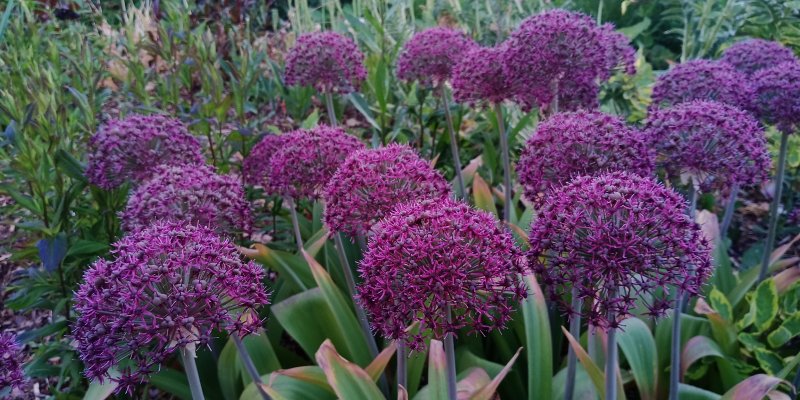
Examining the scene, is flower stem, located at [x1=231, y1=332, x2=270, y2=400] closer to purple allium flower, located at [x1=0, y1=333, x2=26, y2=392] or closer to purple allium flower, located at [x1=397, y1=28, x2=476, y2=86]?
purple allium flower, located at [x1=0, y1=333, x2=26, y2=392]

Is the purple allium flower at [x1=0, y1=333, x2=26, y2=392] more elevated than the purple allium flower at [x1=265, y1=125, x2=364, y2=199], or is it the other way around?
the purple allium flower at [x1=265, y1=125, x2=364, y2=199]

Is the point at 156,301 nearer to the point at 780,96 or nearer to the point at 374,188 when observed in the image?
the point at 374,188

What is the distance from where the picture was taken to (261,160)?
3.77 m

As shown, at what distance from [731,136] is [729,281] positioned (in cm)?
173

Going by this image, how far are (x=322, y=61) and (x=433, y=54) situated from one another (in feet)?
2.55

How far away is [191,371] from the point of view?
6.64 feet

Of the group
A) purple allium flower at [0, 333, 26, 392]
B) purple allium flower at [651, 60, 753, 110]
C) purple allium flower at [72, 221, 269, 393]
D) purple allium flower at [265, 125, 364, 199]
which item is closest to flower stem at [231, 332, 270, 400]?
purple allium flower at [72, 221, 269, 393]

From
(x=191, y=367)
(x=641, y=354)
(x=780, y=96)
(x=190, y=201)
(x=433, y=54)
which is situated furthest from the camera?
(x=433, y=54)

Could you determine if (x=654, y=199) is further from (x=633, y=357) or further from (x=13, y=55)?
(x=13, y=55)

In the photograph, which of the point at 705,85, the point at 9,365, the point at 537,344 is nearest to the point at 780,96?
the point at 705,85

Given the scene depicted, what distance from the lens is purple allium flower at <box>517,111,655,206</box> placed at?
8.68ft

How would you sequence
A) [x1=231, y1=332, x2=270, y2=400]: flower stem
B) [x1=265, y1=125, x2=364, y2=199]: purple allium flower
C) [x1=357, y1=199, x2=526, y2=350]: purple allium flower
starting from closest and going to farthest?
[x1=357, y1=199, x2=526, y2=350]: purple allium flower
[x1=231, y1=332, x2=270, y2=400]: flower stem
[x1=265, y1=125, x2=364, y2=199]: purple allium flower

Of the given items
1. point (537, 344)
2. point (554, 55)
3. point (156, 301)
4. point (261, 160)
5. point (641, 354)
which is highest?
point (554, 55)

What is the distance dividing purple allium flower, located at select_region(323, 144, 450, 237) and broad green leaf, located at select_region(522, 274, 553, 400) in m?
0.68
